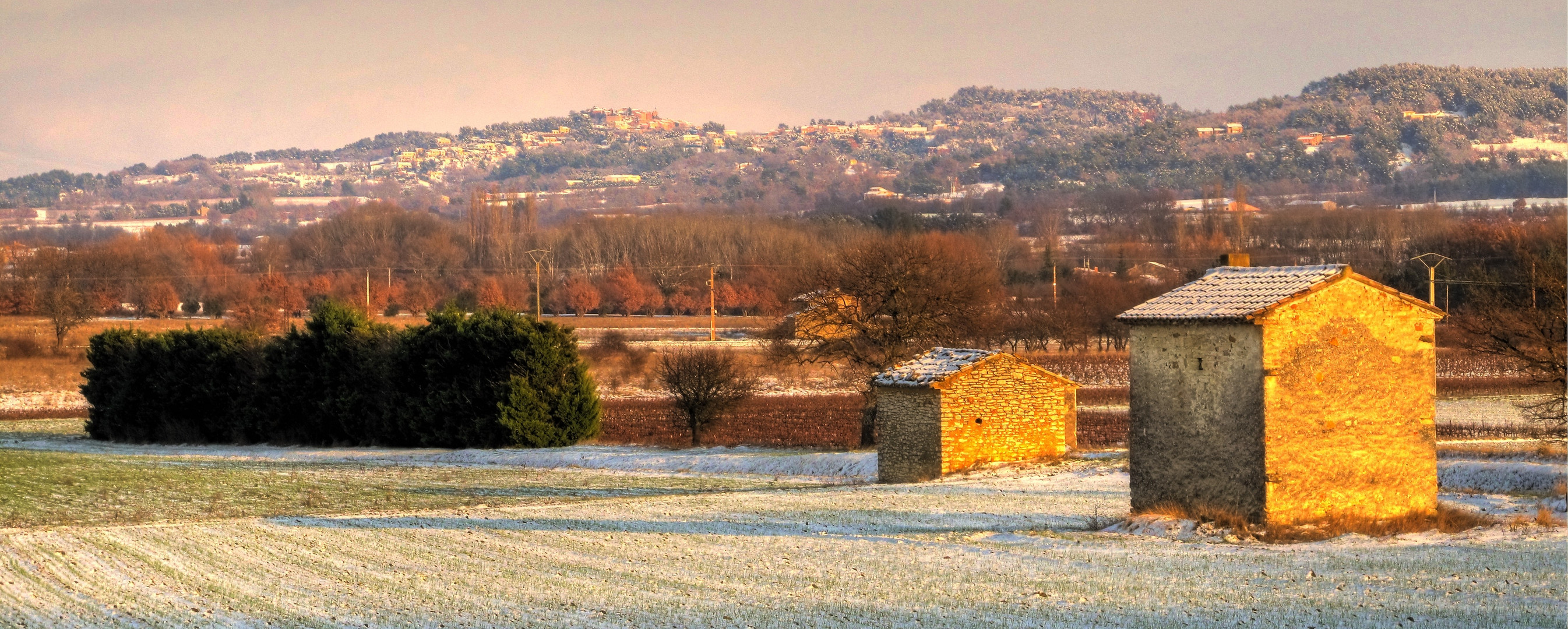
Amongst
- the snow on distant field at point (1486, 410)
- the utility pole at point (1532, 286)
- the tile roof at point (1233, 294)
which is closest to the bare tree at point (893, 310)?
the snow on distant field at point (1486, 410)

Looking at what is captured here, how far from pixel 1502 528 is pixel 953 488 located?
10.6 m

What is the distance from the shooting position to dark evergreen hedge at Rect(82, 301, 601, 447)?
1689 inches

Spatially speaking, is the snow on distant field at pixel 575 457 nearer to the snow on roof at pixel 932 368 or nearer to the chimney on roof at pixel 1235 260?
the snow on roof at pixel 932 368

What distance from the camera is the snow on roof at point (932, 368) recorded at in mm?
29656

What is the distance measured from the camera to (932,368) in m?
30.4

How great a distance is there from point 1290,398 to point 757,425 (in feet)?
93.1

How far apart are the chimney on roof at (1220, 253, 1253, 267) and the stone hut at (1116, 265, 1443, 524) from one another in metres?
2.24

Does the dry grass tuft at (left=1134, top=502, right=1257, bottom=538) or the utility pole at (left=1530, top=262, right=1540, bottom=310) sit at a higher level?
the utility pole at (left=1530, top=262, right=1540, bottom=310)

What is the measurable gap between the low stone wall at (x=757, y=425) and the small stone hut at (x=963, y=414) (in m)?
8.13

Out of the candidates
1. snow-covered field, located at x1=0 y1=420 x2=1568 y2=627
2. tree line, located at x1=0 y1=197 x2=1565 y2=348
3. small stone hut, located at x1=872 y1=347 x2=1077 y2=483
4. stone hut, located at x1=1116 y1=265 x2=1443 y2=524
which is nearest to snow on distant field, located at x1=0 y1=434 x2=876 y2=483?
small stone hut, located at x1=872 y1=347 x2=1077 y2=483

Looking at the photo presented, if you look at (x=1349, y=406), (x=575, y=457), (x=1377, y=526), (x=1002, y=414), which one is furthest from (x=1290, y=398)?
(x=575, y=457)

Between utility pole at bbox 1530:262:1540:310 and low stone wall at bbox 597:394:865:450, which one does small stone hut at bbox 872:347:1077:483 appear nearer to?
low stone wall at bbox 597:394:865:450

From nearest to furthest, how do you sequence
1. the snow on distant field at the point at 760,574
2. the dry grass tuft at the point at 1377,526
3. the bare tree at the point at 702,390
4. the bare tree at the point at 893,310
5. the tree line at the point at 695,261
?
the snow on distant field at the point at 760,574
the dry grass tuft at the point at 1377,526
the bare tree at the point at 893,310
the bare tree at the point at 702,390
the tree line at the point at 695,261

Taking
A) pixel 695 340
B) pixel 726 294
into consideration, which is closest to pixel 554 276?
pixel 726 294
